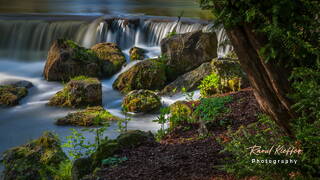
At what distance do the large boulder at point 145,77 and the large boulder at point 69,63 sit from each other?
5.66ft

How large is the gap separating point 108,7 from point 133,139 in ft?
65.4

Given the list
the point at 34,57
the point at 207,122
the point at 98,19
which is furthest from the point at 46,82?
the point at 207,122

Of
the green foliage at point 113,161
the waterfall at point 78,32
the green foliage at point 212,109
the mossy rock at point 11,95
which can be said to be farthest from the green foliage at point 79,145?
the waterfall at point 78,32

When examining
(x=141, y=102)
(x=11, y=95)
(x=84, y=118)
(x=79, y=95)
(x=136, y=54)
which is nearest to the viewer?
(x=84, y=118)

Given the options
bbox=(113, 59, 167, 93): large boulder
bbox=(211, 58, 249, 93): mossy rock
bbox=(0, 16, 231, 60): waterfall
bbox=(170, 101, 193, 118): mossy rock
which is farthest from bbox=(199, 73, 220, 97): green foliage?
bbox=(0, 16, 231, 60): waterfall

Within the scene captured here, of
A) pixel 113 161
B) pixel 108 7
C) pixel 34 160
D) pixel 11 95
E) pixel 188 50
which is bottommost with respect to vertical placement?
pixel 34 160

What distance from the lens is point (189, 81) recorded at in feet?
39.5

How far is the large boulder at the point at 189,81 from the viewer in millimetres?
11875

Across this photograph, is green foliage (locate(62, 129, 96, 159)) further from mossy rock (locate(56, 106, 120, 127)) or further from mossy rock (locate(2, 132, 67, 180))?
mossy rock (locate(56, 106, 120, 127))

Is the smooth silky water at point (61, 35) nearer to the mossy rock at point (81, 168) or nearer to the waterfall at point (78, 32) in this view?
the waterfall at point (78, 32)

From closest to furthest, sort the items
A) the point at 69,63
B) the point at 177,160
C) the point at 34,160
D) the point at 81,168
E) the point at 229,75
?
1. the point at 177,160
2. the point at 81,168
3. the point at 34,160
4. the point at 229,75
5. the point at 69,63

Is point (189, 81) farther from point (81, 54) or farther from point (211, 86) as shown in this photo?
point (81, 54)

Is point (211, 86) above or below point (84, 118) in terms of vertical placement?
above

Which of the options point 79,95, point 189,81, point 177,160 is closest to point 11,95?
point 79,95
